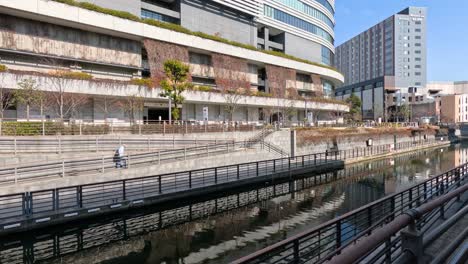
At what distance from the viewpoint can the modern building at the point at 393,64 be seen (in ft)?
389

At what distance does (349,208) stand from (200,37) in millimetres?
34634

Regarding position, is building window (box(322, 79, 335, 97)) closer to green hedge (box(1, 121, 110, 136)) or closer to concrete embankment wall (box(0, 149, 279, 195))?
concrete embankment wall (box(0, 149, 279, 195))

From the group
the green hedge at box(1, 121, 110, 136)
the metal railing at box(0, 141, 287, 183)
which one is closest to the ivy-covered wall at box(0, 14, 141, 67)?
the green hedge at box(1, 121, 110, 136)

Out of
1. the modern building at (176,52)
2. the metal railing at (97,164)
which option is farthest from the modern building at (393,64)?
the metal railing at (97,164)

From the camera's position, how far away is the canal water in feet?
36.1

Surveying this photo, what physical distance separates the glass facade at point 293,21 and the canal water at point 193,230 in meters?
45.3

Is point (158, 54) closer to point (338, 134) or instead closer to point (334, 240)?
point (338, 134)

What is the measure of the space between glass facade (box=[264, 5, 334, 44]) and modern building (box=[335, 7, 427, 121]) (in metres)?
52.6

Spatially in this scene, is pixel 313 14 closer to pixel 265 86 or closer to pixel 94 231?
pixel 265 86

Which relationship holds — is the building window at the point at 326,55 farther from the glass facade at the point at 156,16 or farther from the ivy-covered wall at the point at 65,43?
the ivy-covered wall at the point at 65,43

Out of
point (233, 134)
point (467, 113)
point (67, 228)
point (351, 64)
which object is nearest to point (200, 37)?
point (233, 134)

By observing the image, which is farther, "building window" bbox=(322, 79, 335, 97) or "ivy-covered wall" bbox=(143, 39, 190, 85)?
"building window" bbox=(322, 79, 335, 97)

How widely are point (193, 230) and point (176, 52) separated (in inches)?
1354

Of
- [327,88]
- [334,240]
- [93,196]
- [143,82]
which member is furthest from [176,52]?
[327,88]
